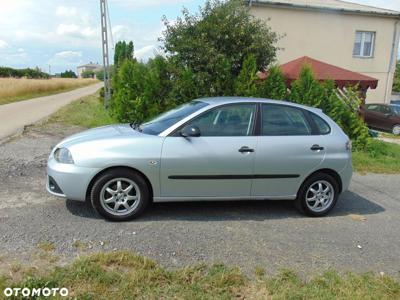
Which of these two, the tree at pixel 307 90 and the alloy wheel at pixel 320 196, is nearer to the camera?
the alloy wheel at pixel 320 196

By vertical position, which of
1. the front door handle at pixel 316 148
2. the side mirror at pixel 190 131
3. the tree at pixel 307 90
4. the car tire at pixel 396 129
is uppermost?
the tree at pixel 307 90

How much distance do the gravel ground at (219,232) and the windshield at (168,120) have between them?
1051 mm

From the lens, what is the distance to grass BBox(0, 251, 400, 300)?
2756 millimetres

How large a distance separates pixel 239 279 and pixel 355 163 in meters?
5.67

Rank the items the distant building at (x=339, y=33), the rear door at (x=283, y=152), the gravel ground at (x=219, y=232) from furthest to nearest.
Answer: the distant building at (x=339, y=33) → the rear door at (x=283, y=152) → the gravel ground at (x=219, y=232)

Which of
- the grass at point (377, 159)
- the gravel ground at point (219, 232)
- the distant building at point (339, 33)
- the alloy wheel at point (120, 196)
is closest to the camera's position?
the gravel ground at point (219, 232)

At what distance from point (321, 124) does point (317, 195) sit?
966 mm

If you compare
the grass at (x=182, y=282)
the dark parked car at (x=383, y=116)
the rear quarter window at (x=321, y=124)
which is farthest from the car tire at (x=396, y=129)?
the grass at (x=182, y=282)

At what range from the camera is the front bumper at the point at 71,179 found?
3885 mm

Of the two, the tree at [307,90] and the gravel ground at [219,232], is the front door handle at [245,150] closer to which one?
the gravel ground at [219,232]

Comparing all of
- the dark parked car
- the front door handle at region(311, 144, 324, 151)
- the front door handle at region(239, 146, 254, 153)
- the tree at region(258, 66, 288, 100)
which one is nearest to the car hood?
the front door handle at region(239, 146, 254, 153)

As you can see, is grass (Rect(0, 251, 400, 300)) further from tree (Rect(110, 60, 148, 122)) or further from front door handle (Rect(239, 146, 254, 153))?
tree (Rect(110, 60, 148, 122))

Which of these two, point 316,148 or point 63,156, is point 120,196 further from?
point 316,148

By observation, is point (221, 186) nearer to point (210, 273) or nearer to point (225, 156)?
point (225, 156)
